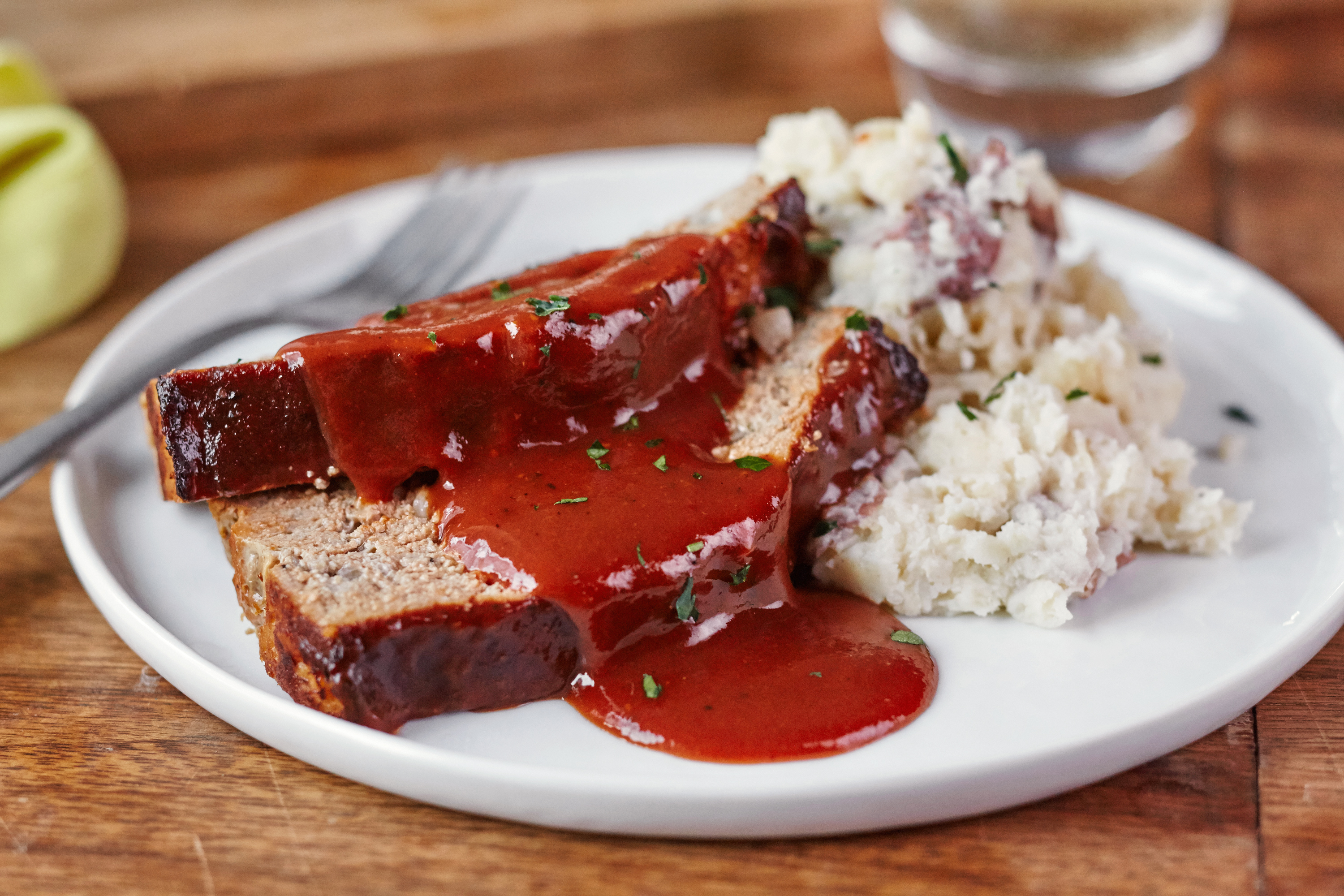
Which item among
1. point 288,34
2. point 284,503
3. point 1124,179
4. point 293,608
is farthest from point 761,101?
point 293,608

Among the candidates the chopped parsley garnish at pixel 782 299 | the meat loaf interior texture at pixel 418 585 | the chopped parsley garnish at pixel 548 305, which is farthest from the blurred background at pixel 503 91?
the chopped parsley garnish at pixel 548 305

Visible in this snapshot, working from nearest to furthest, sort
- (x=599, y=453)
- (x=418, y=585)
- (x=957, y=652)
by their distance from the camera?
(x=418, y=585) < (x=957, y=652) < (x=599, y=453)

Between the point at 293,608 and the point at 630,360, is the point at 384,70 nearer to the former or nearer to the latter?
the point at 630,360

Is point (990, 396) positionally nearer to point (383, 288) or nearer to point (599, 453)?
point (599, 453)

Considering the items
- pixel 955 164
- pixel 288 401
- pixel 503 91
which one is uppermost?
pixel 955 164

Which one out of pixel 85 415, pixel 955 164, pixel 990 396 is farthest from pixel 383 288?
pixel 990 396

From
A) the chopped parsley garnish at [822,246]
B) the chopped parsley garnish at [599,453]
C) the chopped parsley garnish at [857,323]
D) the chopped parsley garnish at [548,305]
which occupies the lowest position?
the chopped parsley garnish at [599,453]

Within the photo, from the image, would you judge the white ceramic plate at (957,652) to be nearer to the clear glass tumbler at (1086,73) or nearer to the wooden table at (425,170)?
the wooden table at (425,170)
